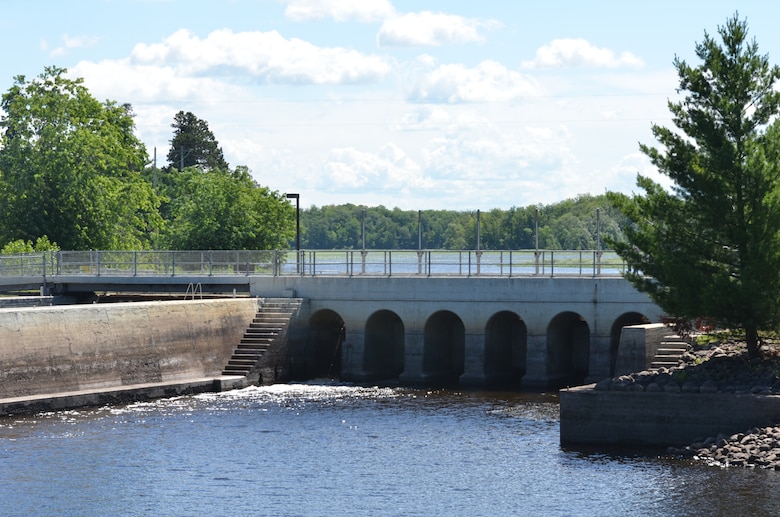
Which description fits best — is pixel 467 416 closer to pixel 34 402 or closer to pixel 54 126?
pixel 34 402

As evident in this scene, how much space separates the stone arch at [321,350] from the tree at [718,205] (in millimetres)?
20576

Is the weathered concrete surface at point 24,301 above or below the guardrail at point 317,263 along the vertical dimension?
below

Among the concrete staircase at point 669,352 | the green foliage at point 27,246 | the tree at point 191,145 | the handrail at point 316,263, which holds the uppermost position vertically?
the tree at point 191,145

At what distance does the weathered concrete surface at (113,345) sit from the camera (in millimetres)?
49312

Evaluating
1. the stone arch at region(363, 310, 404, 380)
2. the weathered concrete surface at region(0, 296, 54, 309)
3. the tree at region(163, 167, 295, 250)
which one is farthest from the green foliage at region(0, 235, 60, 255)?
the stone arch at region(363, 310, 404, 380)

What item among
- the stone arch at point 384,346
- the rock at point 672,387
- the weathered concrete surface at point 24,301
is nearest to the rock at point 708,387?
the rock at point 672,387

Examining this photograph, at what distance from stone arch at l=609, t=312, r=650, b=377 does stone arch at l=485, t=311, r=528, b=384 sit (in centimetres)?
447

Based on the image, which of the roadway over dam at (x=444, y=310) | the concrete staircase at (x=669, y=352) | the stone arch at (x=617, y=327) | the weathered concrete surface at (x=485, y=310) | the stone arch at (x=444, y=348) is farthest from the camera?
the stone arch at (x=444, y=348)

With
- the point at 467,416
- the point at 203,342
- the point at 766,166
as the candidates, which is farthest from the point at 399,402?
the point at 766,166

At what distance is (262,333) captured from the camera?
2379 inches

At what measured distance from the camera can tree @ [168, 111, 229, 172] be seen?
483ft

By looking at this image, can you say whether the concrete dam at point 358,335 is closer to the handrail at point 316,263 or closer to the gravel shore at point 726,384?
the handrail at point 316,263

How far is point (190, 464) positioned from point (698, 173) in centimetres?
1778

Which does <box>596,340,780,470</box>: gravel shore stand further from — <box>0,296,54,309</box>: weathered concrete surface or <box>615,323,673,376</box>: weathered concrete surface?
<box>0,296,54,309</box>: weathered concrete surface
